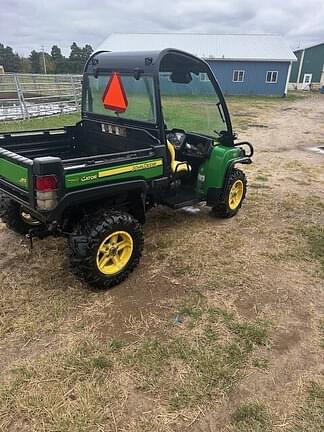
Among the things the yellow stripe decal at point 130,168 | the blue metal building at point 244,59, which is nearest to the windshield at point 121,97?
the yellow stripe decal at point 130,168

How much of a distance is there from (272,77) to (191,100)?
89.9 ft

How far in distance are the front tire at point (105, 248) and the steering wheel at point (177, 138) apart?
4.72 feet

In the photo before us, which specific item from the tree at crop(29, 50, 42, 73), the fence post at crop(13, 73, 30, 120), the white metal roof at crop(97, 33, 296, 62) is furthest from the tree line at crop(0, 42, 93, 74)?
the fence post at crop(13, 73, 30, 120)

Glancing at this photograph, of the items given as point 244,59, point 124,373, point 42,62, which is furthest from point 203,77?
point 42,62

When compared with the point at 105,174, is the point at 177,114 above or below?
above

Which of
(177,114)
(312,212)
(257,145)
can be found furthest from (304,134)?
(177,114)

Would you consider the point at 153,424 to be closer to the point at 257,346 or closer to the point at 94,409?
the point at 94,409

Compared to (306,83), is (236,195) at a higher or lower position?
lower

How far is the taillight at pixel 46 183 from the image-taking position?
2.69 m

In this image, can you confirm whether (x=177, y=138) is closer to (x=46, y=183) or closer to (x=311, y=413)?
(x=46, y=183)

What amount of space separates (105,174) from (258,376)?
1.94 meters

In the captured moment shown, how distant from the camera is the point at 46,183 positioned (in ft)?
Answer: 8.90

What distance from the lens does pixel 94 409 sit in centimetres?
219

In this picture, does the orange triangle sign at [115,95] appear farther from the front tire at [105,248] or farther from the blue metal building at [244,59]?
the blue metal building at [244,59]
